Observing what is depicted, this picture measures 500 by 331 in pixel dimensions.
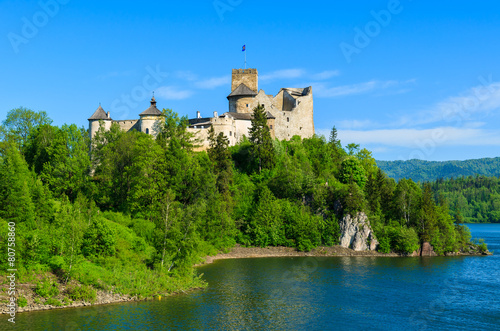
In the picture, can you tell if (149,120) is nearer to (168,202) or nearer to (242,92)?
(242,92)

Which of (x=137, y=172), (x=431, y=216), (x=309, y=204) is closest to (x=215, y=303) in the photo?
(x=137, y=172)

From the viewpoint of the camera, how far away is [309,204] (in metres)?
73.1

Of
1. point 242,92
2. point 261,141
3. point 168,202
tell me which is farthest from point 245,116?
point 168,202

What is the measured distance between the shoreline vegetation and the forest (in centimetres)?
52

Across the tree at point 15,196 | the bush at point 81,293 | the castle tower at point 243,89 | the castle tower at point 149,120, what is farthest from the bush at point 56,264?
the castle tower at point 243,89

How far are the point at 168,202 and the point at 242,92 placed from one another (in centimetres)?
4398

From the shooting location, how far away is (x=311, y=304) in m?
38.2

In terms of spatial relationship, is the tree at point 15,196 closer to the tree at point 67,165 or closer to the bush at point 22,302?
Result: the bush at point 22,302

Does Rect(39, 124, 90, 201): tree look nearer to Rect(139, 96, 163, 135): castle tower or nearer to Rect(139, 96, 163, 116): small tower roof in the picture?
Rect(139, 96, 163, 135): castle tower

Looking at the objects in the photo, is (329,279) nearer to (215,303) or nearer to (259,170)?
(215,303)

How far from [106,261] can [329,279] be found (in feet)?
73.3

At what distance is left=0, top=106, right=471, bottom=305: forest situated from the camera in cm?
4019

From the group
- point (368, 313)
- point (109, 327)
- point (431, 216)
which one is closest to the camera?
point (109, 327)

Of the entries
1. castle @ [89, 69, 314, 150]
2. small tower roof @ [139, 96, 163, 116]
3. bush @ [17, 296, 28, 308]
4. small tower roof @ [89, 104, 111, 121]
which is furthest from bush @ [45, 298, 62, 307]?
small tower roof @ [89, 104, 111, 121]
